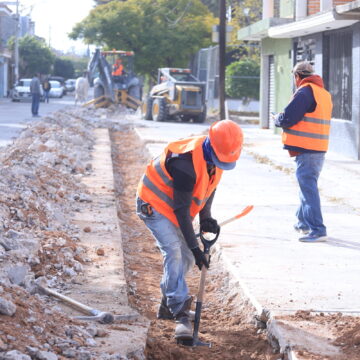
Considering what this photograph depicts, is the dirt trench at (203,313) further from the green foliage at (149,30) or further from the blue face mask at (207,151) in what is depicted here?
the green foliage at (149,30)

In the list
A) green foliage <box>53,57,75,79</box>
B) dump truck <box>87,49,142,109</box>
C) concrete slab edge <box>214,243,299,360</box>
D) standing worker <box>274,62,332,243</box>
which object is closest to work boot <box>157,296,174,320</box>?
concrete slab edge <box>214,243,299,360</box>

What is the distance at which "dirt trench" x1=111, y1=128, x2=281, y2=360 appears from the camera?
5.56m

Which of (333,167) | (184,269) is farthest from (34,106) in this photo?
(184,269)

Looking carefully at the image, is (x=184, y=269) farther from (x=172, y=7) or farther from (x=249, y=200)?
(x=172, y=7)

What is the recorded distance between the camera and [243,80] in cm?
3662

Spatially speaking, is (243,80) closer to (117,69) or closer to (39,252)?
(117,69)

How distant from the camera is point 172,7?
49000 mm

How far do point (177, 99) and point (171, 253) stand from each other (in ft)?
85.3

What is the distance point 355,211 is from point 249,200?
5.30 feet

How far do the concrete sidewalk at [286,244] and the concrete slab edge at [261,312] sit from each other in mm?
20

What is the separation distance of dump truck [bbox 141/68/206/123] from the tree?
51.0 metres

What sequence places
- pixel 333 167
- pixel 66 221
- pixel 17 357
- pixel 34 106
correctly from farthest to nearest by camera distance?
1. pixel 34 106
2. pixel 333 167
3. pixel 66 221
4. pixel 17 357

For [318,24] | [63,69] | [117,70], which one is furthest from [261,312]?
[63,69]

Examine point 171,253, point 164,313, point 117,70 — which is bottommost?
point 164,313
